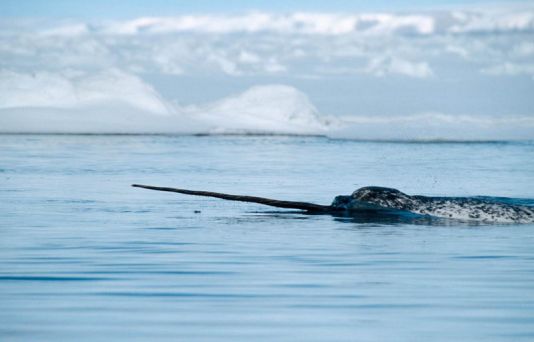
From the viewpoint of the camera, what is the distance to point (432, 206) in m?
23.0

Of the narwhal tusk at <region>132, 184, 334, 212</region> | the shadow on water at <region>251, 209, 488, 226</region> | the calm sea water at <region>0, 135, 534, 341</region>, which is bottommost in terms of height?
the calm sea water at <region>0, 135, 534, 341</region>

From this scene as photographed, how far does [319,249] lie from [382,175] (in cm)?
2921

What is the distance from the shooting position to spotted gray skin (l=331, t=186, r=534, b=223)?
22.5 m

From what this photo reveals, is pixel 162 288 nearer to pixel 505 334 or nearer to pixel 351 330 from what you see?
pixel 351 330

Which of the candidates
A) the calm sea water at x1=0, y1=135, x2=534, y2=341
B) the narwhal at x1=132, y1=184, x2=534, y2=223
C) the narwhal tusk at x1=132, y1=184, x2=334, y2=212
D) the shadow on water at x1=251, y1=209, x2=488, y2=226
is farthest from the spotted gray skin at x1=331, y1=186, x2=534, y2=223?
the calm sea water at x1=0, y1=135, x2=534, y2=341

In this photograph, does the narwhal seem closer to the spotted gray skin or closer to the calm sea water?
the spotted gray skin

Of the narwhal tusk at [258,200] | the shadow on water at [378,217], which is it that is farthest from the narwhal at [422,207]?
the shadow on water at [378,217]

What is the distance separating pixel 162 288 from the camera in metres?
11.7

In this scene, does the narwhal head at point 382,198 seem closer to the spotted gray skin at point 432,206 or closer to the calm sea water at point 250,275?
the spotted gray skin at point 432,206

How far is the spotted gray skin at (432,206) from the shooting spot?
22.5m

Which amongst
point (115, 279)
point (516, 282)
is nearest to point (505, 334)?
point (516, 282)

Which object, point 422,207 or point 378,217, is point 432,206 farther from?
point 378,217

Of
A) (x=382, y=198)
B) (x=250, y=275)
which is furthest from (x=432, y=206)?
(x=250, y=275)

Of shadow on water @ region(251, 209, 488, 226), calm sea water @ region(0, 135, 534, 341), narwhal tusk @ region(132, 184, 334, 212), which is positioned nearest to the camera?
calm sea water @ region(0, 135, 534, 341)
